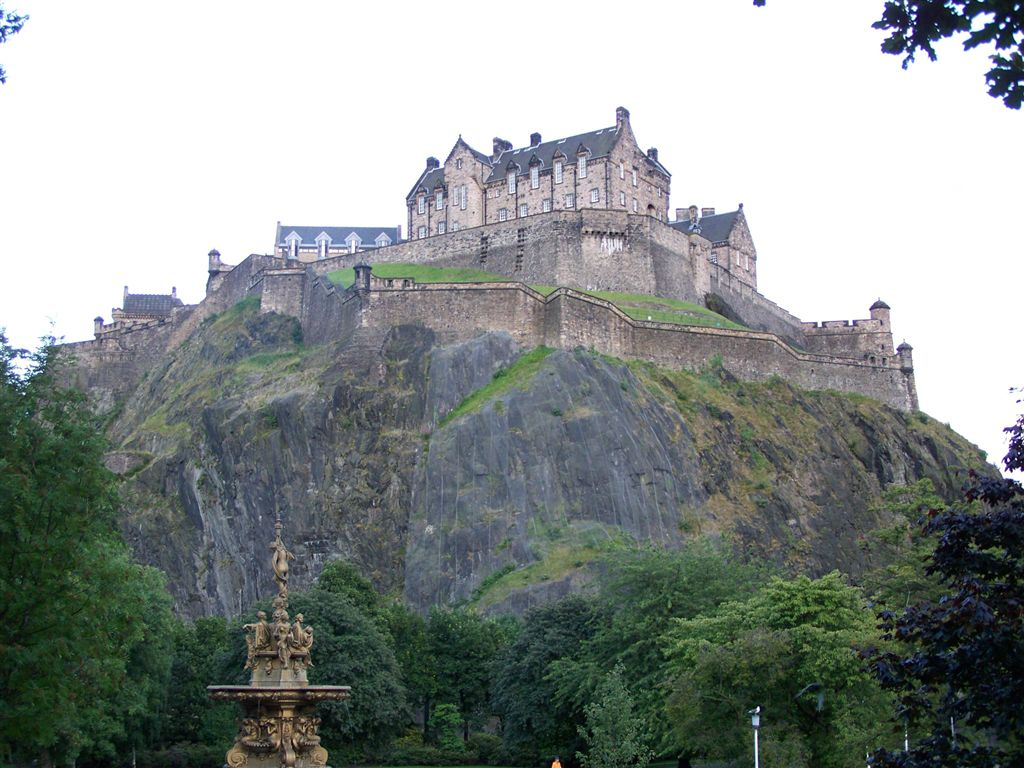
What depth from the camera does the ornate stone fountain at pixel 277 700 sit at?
24844 millimetres

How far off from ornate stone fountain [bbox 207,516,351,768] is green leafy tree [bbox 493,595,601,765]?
25.1 metres

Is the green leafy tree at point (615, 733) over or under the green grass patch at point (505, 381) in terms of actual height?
under

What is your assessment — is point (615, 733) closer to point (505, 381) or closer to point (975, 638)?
point (975, 638)

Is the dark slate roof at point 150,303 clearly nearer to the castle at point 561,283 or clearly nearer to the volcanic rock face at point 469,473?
the castle at point 561,283

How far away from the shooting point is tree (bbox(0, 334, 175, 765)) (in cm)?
2453

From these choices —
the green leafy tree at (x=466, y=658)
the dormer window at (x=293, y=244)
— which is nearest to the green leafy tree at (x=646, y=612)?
the green leafy tree at (x=466, y=658)

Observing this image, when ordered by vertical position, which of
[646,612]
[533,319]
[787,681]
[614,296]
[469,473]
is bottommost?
[787,681]

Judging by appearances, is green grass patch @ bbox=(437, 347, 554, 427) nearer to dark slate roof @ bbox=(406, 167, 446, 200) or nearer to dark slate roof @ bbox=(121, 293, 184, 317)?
dark slate roof @ bbox=(406, 167, 446, 200)

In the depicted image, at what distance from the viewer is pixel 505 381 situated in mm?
75562

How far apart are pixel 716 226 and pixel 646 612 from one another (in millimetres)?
61782

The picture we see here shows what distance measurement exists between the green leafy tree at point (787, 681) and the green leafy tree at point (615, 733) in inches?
77.3

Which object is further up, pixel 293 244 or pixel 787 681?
pixel 293 244

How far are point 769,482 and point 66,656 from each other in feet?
186

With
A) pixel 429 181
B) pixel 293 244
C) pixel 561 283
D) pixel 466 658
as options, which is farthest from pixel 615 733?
pixel 293 244
